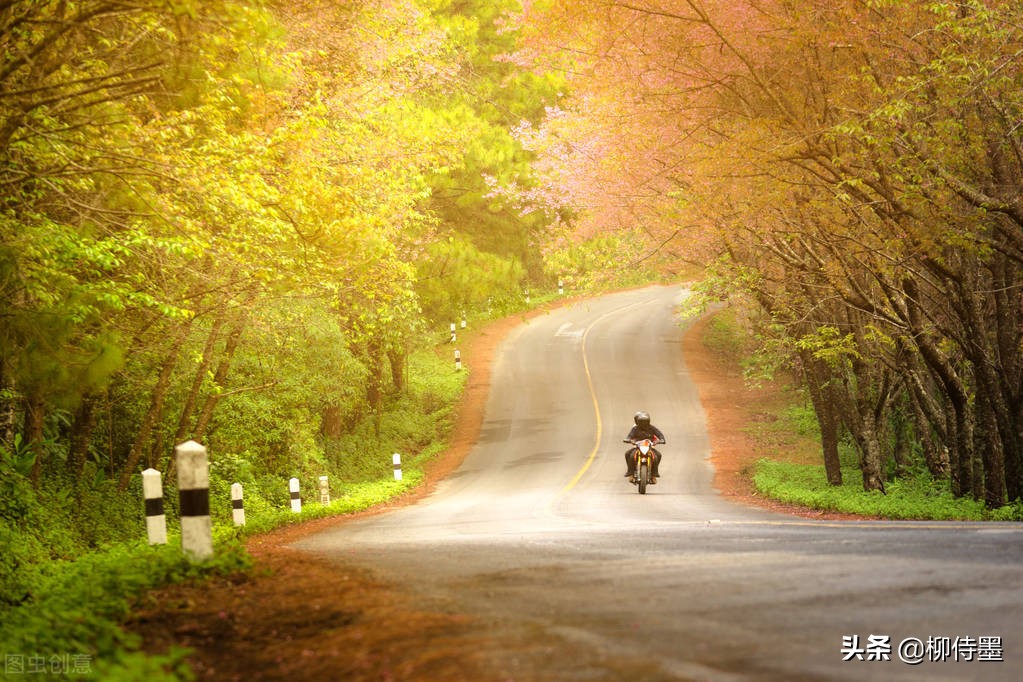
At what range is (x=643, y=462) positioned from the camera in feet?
69.1

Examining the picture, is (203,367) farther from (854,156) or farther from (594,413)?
(594,413)

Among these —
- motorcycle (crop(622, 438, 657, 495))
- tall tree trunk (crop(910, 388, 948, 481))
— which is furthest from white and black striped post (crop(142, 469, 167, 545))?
tall tree trunk (crop(910, 388, 948, 481))

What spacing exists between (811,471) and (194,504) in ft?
70.2

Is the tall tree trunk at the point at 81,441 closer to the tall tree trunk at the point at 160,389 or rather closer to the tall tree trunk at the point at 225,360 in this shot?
the tall tree trunk at the point at 160,389

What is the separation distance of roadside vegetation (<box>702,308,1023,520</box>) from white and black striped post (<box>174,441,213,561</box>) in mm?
11335

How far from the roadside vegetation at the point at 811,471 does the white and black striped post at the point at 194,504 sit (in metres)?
11.3

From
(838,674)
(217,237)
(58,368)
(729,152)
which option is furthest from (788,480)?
(838,674)

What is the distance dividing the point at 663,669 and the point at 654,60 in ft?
41.7

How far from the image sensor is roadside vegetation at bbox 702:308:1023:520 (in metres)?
16.7

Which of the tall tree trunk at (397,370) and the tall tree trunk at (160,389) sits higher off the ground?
the tall tree trunk at (397,370)

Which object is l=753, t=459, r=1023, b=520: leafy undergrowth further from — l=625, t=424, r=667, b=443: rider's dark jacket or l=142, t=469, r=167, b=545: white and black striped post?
l=142, t=469, r=167, b=545: white and black striped post

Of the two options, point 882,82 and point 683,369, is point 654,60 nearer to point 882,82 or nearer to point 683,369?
point 882,82

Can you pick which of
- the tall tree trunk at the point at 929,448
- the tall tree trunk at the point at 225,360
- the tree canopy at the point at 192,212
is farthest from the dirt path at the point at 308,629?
the tall tree trunk at the point at 929,448

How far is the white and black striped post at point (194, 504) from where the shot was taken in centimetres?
702
